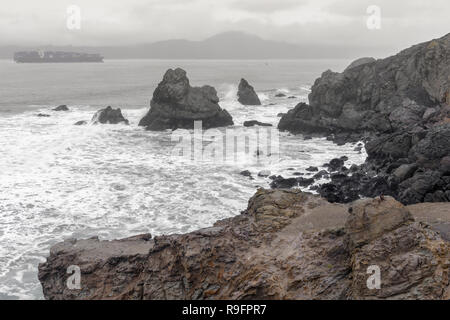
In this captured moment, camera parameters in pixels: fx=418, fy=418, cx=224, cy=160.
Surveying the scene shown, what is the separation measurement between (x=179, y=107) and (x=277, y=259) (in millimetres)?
39374

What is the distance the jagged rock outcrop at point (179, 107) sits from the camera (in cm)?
4966

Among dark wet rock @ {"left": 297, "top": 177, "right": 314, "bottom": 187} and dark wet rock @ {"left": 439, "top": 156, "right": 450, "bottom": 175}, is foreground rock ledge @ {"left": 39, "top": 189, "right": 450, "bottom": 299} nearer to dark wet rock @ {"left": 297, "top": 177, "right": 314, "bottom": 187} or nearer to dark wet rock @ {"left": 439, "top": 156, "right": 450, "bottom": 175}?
dark wet rock @ {"left": 439, "top": 156, "right": 450, "bottom": 175}

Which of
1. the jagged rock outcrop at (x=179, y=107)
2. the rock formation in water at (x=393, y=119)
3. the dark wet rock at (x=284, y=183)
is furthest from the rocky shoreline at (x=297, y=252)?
the jagged rock outcrop at (x=179, y=107)

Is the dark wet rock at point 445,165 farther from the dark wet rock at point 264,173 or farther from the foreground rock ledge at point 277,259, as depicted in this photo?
the dark wet rock at point 264,173

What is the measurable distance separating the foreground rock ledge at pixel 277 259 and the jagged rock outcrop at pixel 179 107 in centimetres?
3481

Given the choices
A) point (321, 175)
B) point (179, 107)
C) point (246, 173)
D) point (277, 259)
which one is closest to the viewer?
point (277, 259)

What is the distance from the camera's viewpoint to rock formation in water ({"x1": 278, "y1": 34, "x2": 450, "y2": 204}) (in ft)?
78.4

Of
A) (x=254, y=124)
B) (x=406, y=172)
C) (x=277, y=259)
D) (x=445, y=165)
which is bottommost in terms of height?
(x=277, y=259)

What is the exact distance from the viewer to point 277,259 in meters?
12.3

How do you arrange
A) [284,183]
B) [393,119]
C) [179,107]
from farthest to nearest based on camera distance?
[179,107]
[393,119]
[284,183]

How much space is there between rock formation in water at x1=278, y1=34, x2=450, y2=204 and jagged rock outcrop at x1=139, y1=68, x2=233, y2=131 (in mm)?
9093

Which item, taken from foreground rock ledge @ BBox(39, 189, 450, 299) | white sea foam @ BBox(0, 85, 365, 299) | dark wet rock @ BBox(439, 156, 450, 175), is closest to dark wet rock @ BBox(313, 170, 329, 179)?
white sea foam @ BBox(0, 85, 365, 299)

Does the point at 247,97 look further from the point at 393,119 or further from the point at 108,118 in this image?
the point at 393,119

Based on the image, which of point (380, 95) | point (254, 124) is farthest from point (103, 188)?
point (380, 95)
